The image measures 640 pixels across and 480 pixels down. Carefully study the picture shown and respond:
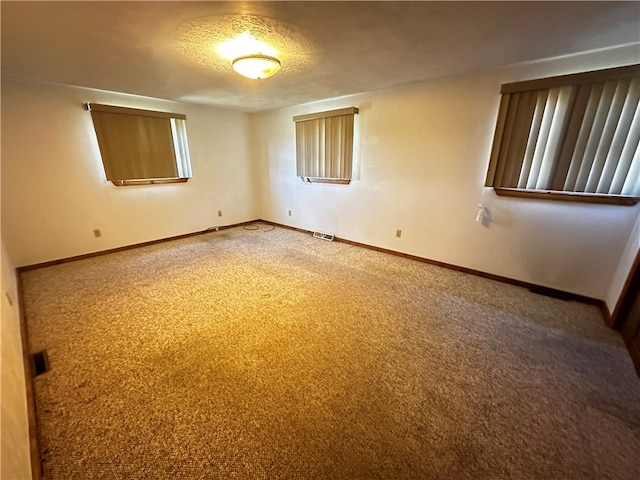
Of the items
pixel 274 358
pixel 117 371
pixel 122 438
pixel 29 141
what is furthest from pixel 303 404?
pixel 29 141

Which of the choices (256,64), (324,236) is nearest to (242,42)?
(256,64)

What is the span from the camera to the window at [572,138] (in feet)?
6.86

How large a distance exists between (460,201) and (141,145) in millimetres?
4300

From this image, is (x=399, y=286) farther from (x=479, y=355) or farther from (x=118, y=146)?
(x=118, y=146)

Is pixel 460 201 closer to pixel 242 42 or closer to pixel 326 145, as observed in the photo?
pixel 326 145

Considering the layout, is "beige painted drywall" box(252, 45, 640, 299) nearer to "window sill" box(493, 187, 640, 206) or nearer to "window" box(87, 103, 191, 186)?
"window sill" box(493, 187, 640, 206)

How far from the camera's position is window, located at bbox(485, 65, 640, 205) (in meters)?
2.09

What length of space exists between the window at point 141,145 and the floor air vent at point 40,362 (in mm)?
2499

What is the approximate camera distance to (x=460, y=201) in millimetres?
3047

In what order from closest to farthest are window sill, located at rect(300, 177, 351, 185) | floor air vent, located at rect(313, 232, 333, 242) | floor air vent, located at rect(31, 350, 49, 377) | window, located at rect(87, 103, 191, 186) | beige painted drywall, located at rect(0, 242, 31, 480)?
beige painted drywall, located at rect(0, 242, 31, 480), floor air vent, located at rect(31, 350, 49, 377), window, located at rect(87, 103, 191, 186), window sill, located at rect(300, 177, 351, 185), floor air vent, located at rect(313, 232, 333, 242)

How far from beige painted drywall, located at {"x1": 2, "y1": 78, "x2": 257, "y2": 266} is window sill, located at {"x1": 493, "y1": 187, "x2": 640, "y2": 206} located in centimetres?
436

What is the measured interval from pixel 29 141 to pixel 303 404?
4047 millimetres

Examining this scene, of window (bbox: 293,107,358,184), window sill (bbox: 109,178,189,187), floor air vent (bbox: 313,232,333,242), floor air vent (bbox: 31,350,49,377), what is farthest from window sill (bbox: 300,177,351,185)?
floor air vent (bbox: 31,350,49,377)

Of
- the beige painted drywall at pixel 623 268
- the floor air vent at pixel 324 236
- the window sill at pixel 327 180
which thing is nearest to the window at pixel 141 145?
the window sill at pixel 327 180
